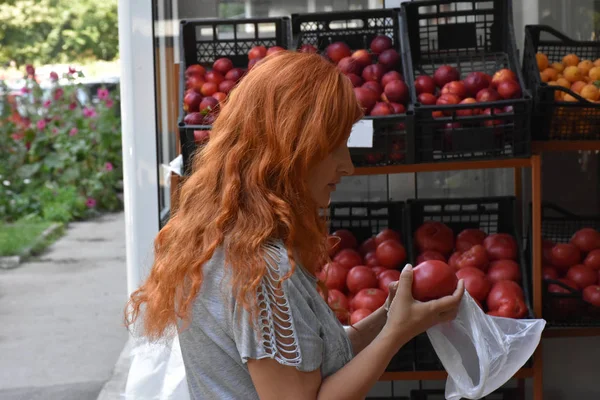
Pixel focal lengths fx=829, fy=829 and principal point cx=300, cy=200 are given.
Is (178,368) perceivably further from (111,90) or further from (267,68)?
(111,90)

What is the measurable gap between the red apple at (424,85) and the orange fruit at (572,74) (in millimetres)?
501

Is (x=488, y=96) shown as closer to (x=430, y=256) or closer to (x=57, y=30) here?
(x=430, y=256)

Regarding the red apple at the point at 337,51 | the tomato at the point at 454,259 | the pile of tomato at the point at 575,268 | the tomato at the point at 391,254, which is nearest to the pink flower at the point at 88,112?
the red apple at the point at 337,51

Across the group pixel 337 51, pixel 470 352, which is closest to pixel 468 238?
pixel 337 51

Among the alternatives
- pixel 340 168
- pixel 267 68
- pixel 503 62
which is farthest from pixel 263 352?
pixel 503 62

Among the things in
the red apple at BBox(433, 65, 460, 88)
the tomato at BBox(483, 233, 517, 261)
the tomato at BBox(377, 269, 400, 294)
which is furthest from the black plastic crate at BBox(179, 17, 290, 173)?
the tomato at BBox(483, 233, 517, 261)

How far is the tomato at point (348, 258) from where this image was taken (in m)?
3.06

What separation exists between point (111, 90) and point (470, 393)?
8.80 metres

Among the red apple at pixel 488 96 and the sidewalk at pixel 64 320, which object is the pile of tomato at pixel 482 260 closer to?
the red apple at pixel 488 96

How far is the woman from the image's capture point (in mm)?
1342

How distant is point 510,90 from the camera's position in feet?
9.00

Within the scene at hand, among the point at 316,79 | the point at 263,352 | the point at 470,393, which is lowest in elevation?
the point at 470,393

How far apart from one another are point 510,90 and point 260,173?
1.60 meters

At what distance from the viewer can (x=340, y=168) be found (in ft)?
4.85
